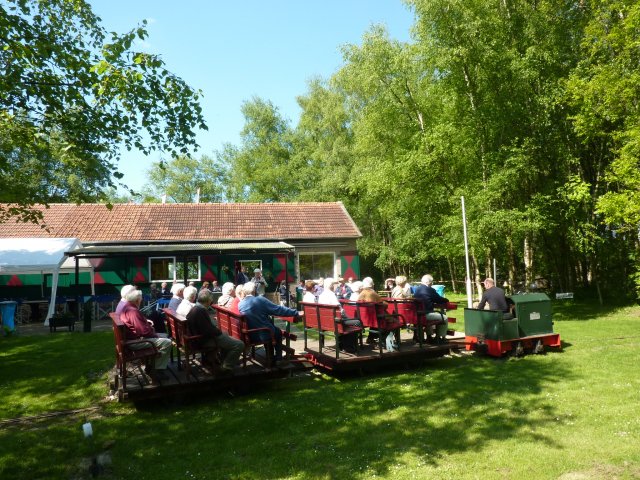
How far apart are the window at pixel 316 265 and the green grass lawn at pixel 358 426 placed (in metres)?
13.2

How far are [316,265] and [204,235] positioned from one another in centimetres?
513

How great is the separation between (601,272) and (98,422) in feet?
69.0

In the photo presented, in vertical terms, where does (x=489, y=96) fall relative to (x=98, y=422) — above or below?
above

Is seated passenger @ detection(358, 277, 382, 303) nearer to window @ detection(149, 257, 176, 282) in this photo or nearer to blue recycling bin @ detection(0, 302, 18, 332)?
blue recycling bin @ detection(0, 302, 18, 332)

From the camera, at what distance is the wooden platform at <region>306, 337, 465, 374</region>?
7630 millimetres

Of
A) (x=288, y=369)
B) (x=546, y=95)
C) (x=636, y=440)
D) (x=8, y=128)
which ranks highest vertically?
(x=546, y=95)

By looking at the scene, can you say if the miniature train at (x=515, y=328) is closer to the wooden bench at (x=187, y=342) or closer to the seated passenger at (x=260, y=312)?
the seated passenger at (x=260, y=312)

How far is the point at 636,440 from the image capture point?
474 cm

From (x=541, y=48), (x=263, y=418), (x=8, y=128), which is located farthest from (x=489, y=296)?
(x=541, y=48)

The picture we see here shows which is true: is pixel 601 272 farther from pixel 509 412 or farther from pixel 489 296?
pixel 509 412

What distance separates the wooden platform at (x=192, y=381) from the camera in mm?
6059

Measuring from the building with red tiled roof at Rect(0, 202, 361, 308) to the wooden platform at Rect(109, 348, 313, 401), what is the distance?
1078 centimetres

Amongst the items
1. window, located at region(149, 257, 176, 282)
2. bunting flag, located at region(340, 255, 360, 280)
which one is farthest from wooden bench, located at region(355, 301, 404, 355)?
bunting flag, located at region(340, 255, 360, 280)

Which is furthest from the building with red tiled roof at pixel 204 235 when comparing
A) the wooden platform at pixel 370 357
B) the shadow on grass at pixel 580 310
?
the wooden platform at pixel 370 357
